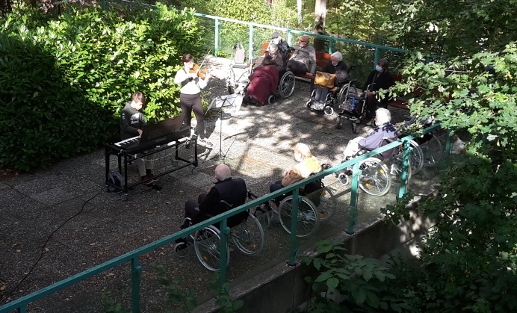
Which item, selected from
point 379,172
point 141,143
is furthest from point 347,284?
point 141,143

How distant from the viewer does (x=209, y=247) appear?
6.34m

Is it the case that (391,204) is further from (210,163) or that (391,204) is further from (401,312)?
(210,163)

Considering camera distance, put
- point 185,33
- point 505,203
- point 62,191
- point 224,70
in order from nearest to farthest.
Result: 1. point 505,203
2. point 62,191
3. point 185,33
4. point 224,70

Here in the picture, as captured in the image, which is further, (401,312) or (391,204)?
(391,204)

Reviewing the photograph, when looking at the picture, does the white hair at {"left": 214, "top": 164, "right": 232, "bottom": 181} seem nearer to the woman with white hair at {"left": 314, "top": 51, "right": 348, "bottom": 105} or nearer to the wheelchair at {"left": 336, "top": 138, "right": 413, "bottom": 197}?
the wheelchair at {"left": 336, "top": 138, "right": 413, "bottom": 197}

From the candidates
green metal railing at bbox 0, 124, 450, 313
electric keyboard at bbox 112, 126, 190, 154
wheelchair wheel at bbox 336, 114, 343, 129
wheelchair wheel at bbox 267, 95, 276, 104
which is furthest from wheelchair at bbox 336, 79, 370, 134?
electric keyboard at bbox 112, 126, 190, 154

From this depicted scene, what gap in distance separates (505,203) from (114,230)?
15.9 ft

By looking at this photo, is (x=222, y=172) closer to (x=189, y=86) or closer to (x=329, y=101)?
(x=189, y=86)

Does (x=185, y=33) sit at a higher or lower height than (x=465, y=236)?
higher

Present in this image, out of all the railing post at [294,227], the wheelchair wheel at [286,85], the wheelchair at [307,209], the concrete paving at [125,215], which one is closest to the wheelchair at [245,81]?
the wheelchair wheel at [286,85]

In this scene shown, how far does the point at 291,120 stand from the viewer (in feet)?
43.7

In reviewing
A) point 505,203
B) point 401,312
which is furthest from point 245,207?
point 505,203

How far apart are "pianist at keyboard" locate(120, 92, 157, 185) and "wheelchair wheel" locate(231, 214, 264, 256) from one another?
3369 mm

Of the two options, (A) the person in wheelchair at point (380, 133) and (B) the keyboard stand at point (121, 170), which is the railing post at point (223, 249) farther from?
(A) the person in wheelchair at point (380, 133)
